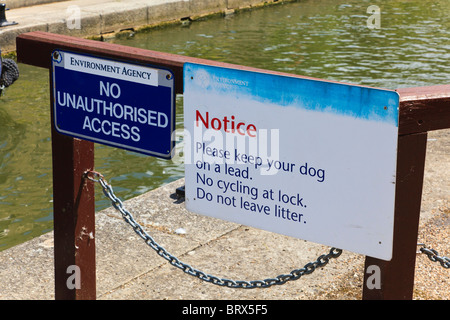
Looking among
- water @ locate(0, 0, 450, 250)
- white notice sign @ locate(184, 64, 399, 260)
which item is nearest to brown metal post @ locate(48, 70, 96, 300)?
white notice sign @ locate(184, 64, 399, 260)

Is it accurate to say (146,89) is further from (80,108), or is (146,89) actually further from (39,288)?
(39,288)

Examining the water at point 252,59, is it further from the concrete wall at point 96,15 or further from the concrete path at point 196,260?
the concrete path at point 196,260

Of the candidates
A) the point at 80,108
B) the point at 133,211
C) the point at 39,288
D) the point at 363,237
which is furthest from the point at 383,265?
the point at 133,211

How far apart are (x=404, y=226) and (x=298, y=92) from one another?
572 millimetres

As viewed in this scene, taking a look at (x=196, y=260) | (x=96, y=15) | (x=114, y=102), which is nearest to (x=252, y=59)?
(x=96, y=15)

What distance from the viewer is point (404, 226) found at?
2.65m

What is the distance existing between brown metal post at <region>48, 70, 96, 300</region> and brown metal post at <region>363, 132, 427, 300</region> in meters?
1.31

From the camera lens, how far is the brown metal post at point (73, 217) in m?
3.39

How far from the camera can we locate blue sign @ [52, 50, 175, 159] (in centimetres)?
307

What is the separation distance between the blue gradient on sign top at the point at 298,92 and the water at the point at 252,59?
3754 mm

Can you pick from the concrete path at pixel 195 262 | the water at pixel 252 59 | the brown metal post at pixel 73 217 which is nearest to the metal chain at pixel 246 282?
the brown metal post at pixel 73 217

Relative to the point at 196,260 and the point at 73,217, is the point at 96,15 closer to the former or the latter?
the point at 196,260

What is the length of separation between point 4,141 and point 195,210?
6.21 metres
